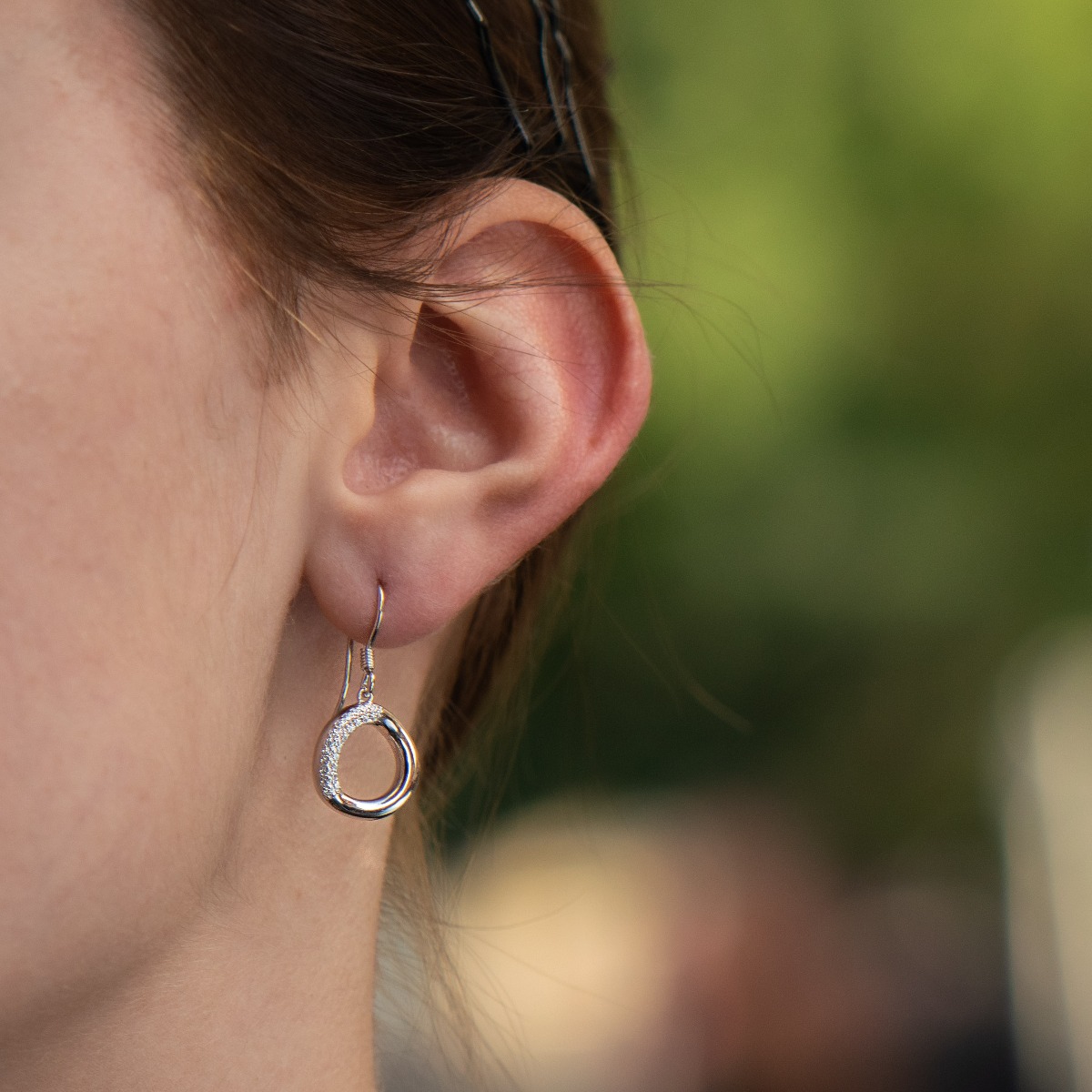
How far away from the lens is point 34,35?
922mm

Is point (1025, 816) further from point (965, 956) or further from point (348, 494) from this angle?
point (348, 494)

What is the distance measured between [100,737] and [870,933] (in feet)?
11.2

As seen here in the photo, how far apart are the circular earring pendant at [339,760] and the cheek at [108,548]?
0.09 meters

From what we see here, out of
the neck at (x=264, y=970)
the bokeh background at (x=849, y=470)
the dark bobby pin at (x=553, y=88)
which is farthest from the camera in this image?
the bokeh background at (x=849, y=470)

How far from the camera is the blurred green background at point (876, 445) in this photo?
14.7 ft

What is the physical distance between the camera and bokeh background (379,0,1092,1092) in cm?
440

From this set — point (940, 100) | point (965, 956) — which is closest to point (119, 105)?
point (965, 956)

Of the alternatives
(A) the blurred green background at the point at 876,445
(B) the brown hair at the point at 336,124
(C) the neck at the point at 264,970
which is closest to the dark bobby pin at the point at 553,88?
(B) the brown hair at the point at 336,124

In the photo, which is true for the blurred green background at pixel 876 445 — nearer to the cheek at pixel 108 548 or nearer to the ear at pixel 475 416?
the ear at pixel 475 416

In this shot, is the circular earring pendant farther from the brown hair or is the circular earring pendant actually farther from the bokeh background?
the bokeh background

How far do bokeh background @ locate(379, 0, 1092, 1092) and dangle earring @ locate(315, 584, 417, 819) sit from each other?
10.5ft

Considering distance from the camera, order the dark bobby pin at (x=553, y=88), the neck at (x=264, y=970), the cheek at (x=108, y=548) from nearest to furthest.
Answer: the cheek at (x=108, y=548) < the neck at (x=264, y=970) < the dark bobby pin at (x=553, y=88)

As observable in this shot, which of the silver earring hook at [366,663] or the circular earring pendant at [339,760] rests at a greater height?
the silver earring hook at [366,663]

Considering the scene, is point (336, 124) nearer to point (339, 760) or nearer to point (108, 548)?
point (108, 548)
